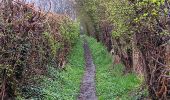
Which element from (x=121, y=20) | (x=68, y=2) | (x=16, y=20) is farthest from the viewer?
(x=68, y=2)

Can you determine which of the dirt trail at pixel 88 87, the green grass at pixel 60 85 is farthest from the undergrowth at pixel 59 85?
the dirt trail at pixel 88 87

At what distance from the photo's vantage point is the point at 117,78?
18750 mm

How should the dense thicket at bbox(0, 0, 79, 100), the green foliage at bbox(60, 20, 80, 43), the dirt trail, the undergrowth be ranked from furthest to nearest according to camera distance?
the green foliage at bbox(60, 20, 80, 43)
the dirt trail
the undergrowth
the dense thicket at bbox(0, 0, 79, 100)

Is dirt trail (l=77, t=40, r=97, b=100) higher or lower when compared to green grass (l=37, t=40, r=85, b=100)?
lower

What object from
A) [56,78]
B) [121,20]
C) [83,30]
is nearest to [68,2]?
[83,30]

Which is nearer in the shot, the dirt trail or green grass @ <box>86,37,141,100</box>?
green grass @ <box>86,37,141,100</box>

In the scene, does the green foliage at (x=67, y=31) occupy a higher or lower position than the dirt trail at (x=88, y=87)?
higher

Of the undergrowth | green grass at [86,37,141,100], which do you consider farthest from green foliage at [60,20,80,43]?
green grass at [86,37,141,100]

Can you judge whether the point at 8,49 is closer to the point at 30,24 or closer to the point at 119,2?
the point at 30,24

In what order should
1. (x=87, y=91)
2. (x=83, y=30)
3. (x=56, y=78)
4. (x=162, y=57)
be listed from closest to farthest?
1. (x=162, y=57)
2. (x=87, y=91)
3. (x=56, y=78)
4. (x=83, y=30)

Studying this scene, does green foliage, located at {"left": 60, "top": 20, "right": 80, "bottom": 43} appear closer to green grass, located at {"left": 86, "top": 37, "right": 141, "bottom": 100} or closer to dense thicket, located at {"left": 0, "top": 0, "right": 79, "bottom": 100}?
green grass, located at {"left": 86, "top": 37, "right": 141, "bottom": 100}

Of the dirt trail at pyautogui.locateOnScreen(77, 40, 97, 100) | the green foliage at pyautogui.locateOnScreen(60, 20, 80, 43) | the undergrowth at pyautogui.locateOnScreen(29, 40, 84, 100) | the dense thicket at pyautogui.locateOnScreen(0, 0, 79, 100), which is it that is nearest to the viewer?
the dense thicket at pyautogui.locateOnScreen(0, 0, 79, 100)

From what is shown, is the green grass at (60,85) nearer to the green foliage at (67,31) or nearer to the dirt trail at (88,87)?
the dirt trail at (88,87)

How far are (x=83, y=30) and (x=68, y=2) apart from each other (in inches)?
756
